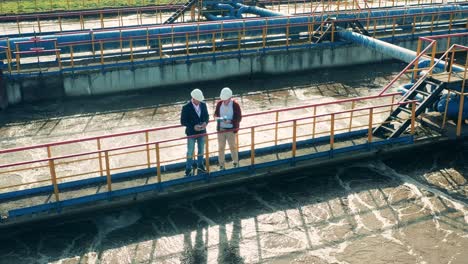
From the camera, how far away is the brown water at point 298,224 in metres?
8.34

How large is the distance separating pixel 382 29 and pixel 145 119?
1148 cm

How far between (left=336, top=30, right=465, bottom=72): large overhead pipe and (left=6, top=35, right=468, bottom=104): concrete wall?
68cm

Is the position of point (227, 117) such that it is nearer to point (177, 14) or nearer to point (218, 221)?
point (218, 221)

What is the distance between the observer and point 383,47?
1553 cm

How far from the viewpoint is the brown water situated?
27.4 ft

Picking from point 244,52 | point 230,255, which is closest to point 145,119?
point 244,52

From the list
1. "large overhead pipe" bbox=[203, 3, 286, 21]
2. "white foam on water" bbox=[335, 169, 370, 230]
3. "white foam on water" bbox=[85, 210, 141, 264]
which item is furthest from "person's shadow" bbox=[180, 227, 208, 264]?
"large overhead pipe" bbox=[203, 3, 286, 21]

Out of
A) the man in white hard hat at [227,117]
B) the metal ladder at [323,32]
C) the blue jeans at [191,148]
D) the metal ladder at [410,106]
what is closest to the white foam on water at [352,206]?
the metal ladder at [410,106]

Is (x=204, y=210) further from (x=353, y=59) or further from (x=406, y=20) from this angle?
(x=406, y=20)

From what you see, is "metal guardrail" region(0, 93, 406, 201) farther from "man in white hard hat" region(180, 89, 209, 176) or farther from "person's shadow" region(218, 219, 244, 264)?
"person's shadow" region(218, 219, 244, 264)

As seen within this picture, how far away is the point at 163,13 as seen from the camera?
87.5ft

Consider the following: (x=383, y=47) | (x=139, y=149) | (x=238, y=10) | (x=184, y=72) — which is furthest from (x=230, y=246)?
(x=238, y=10)

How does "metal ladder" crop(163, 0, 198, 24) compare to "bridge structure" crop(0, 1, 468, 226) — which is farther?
"metal ladder" crop(163, 0, 198, 24)

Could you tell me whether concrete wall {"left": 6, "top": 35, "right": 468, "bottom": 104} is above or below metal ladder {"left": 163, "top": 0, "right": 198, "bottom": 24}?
below
